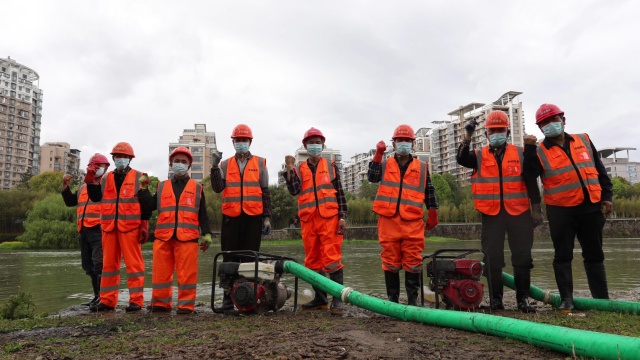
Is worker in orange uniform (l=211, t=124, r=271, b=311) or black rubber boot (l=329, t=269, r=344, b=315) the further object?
worker in orange uniform (l=211, t=124, r=271, b=311)

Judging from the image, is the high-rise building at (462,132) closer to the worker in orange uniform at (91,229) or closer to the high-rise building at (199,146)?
the high-rise building at (199,146)

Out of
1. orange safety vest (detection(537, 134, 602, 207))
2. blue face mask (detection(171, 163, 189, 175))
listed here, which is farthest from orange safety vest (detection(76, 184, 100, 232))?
orange safety vest (detection(537, 134, 602, 207))

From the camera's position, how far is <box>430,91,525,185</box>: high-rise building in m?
94.6

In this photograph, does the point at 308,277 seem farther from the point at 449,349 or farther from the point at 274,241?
the point at 274,241

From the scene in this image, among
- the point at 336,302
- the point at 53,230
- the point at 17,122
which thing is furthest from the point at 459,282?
the point at 17,122

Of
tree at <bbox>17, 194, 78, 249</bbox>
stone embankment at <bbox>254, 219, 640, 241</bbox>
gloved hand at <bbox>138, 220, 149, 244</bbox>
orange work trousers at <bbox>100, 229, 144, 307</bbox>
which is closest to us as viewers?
orange work trousers at <bbox>100, 229, 144, 307</bbox>

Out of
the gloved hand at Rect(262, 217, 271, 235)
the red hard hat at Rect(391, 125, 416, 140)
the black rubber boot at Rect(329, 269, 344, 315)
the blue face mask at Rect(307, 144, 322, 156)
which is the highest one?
the red hard hat at Rect(391, 125, 416, 140)

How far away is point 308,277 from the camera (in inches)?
207

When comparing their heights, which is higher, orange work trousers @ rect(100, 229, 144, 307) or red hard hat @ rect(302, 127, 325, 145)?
red hard hat @ rect(302, 127, 325, 145)

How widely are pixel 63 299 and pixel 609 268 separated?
13826mm

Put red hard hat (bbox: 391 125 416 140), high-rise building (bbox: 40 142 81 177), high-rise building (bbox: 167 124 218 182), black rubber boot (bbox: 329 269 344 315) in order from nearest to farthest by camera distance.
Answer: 1. black rubber boot (bbox: 329 269 344 315)
2. red hard hat (bbox: 391 125 416 140)
3. high-rise building (bbox: 167 124 218 182)
4. high-rise building (bbox: 40 142 81 177)

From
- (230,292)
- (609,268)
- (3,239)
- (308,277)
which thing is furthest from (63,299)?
(3,239)

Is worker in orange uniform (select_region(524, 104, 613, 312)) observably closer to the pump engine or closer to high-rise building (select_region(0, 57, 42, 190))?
the pump engine

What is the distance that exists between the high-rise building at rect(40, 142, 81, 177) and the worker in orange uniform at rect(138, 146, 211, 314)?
366 feet
